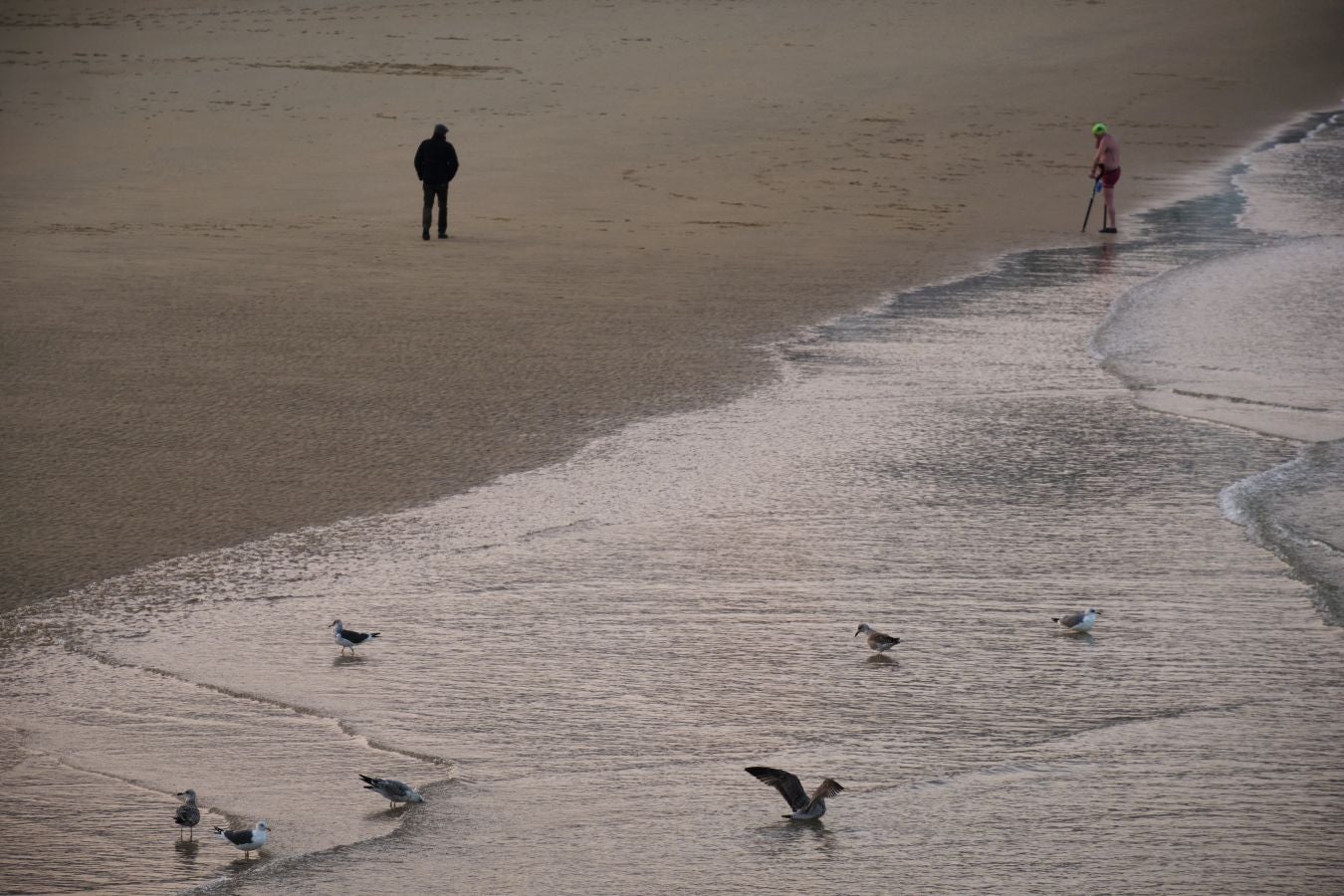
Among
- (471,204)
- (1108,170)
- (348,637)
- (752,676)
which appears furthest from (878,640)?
(471,204)

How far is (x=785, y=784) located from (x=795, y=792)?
1.6 inches

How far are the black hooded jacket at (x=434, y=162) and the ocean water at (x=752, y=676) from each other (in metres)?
7.91

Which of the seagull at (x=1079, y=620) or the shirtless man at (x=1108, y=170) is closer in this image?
the seagull at (x=1079, y=620)

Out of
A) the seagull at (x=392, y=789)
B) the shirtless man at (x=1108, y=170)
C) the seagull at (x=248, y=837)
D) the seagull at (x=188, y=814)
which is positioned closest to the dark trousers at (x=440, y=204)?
the shirtless man at (x=1108, y=170)

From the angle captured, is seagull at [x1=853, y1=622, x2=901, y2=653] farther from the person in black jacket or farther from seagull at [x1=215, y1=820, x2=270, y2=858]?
the person in black jacket

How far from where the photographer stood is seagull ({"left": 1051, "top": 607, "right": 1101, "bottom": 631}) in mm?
6984

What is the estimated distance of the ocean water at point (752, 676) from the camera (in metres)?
5.32

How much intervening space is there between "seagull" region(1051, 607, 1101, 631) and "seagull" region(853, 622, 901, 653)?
0.73m

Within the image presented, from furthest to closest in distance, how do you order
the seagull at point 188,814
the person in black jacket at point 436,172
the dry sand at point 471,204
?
the person in black jacket at point 436,172 → the dry sand at point 471,204 → the seagull at point 188,814

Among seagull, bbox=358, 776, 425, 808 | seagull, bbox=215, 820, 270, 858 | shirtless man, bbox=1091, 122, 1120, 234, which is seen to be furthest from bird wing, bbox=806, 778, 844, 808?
shirtless man, bbox=1091, 122, 1120, 234

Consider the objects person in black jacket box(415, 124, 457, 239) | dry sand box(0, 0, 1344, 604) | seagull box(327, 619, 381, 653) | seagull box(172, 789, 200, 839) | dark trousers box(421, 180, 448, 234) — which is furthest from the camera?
person in black jacket box(415, 124, 457, 239)

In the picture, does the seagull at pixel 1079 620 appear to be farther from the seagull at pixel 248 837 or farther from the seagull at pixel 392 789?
the seagull at pixel 248 837

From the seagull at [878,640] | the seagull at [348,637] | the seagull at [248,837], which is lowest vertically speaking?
the seagull at [248,837]

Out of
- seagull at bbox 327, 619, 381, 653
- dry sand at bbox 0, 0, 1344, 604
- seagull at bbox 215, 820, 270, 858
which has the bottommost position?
seagull at bbox 215, 820, 270, 858
